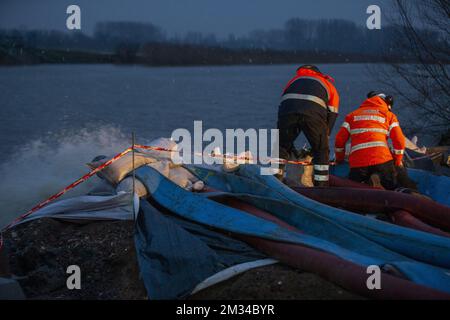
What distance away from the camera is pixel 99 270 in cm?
423

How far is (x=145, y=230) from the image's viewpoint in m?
4.41

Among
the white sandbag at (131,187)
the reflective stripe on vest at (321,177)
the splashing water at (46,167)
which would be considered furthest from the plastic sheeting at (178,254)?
the splashing water at (46,167)

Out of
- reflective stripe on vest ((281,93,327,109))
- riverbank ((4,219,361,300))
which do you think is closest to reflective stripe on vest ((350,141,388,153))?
reflective stripe on vest ((281,93,327,109))

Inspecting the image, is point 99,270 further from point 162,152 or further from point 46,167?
point 46,167

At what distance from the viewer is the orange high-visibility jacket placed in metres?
5.98

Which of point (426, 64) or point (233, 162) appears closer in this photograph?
point (233, 162)

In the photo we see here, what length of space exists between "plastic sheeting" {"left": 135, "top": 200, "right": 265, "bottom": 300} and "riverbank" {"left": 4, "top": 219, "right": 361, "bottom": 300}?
112 millimetres

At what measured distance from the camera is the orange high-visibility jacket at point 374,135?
5977 mm

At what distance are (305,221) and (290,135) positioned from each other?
1.84 metres

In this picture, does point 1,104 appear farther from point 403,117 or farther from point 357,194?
point 357,194

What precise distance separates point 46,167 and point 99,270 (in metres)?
4.67

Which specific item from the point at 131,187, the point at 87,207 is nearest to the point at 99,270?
the point at 87,207

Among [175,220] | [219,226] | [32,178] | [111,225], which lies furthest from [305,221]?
[32,178]

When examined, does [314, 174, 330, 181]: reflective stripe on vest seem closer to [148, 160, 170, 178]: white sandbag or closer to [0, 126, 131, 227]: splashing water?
[148, 160, 170, 178]: white sandbag
